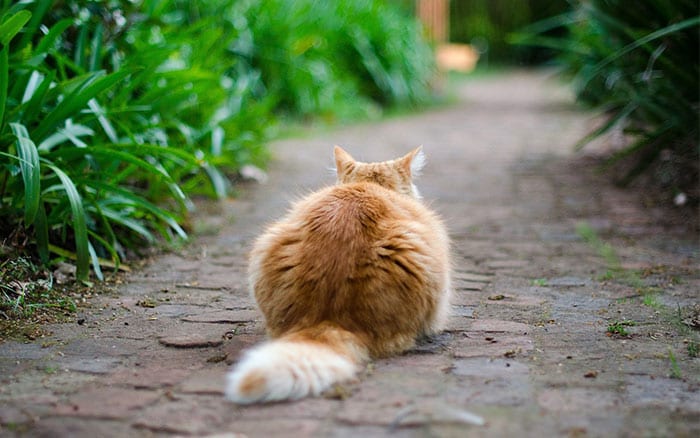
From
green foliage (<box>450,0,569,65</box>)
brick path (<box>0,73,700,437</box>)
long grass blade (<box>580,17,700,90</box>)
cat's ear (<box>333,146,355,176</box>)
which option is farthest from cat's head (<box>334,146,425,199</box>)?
green foliage (<box>450,0,569,65</box>)

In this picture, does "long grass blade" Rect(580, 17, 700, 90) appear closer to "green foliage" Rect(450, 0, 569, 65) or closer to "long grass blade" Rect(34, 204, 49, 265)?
"long grass blade" Rect(34, 204, 49, 265)

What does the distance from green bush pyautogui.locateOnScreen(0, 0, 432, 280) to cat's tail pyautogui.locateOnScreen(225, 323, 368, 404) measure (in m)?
1.42

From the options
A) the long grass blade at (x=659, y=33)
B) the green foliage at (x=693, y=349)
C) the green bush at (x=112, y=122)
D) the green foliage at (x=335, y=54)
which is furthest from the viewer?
the green foliage at (x=335, y=54)

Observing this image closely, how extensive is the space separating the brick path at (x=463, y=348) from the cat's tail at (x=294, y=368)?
4 centimetres

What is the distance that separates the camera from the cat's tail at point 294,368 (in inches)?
89.1

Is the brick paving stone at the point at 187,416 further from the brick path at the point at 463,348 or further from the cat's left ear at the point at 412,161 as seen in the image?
the cat's left ear at the point at 412,161

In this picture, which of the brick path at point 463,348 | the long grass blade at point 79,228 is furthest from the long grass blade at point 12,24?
the brick path at point 463,348

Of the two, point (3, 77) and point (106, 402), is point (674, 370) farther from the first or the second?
point (3, 77)

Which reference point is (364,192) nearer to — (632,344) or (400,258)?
(400,258)

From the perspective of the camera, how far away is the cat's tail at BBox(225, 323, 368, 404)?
7.43 feet

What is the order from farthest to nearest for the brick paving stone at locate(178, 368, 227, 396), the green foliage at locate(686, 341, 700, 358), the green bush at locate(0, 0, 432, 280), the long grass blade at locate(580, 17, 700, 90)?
the long grass blade at locate(580, 17, 700, 90), the green bush at locate(0, 0, 432, 280), the green foliage at locate(686, 341, 700, 358), the brick paving stone at locate(178, 368, 227, 396)

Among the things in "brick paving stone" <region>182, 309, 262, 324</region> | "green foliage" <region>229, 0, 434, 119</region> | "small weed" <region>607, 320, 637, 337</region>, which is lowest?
"brick paving stone" <region>182, 309, 262, 324</region>

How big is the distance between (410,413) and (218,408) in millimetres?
556

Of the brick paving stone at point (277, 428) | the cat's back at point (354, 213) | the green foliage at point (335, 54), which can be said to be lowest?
the brick paving stone at point (277, 428)
